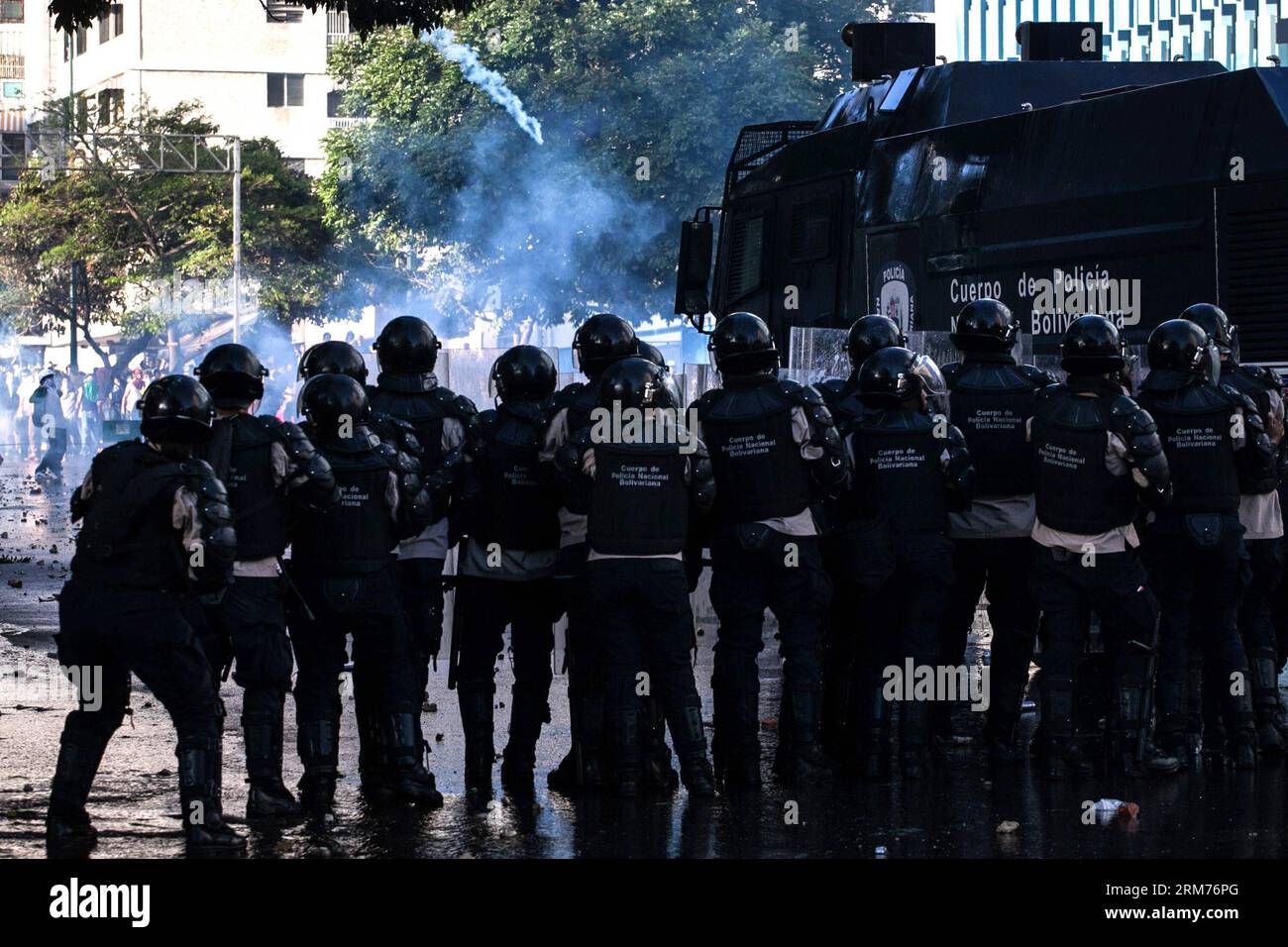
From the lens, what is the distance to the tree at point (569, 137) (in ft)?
130

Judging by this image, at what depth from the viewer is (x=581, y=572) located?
9062 mm

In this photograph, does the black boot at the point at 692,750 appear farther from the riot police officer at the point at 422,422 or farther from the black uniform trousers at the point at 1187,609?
the black uniform trousers at the point at 1187,609

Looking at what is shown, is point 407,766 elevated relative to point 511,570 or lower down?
lower down

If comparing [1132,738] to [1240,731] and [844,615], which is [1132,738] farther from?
[844,615]

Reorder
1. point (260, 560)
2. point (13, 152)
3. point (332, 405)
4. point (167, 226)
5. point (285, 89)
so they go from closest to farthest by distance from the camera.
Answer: point (260, 560)
point (332, 405)
point (13, 152)
point (167, 226)
point (285, 89)

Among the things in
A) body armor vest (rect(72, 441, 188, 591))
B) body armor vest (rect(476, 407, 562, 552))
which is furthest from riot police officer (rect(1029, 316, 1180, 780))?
body armor vest (rect(72, 441, 188, 591))

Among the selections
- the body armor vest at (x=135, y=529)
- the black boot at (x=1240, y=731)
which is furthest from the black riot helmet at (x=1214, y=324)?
the body armor vest at (x=135, y=529)

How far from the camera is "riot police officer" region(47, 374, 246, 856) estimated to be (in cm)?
760

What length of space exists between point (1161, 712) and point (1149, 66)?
605 cm

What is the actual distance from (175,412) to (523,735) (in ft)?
7.65

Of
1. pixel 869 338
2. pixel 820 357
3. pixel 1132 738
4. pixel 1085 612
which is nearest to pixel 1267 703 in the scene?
pixel 1132 738

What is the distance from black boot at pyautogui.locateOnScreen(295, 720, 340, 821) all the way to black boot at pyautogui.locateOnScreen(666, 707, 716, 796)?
1.35 meters

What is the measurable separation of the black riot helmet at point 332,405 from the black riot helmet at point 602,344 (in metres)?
1.06
